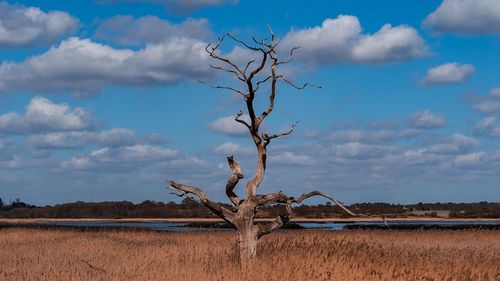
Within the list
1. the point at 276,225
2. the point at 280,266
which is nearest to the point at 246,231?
the point at 276,225

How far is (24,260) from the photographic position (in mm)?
23594

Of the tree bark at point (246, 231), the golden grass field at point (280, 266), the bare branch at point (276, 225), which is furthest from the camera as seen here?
the bare branch at point (276, 225)

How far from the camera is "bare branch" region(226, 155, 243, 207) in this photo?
16.9m

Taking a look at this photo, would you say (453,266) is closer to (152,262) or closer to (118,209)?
(152,262)

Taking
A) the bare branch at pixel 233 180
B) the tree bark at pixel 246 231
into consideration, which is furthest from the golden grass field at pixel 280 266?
the bare branch at pixel 233 180

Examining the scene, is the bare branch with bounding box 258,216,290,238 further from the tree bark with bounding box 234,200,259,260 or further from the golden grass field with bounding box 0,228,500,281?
the golden grass field with bounding box 0,228,500,281

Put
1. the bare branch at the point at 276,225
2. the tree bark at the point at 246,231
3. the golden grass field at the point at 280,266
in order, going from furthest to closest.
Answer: the bare branch at the point at 276,225 → the tree bark at the point at 246,231 → the golden grass field at the point at 280,266

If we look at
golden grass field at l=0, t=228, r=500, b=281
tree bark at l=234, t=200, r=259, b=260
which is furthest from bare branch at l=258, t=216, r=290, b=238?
golden grass field at l=0, t=228, r=500, b=281

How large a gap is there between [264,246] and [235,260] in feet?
4.84

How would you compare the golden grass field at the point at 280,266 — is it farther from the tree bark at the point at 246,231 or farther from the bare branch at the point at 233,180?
the bare branch at the point at 233,180

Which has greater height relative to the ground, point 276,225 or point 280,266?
point 276,225

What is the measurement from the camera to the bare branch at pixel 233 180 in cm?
1692

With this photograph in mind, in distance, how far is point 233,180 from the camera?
16938mm

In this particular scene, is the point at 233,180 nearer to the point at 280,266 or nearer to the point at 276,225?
the point at 276,225
